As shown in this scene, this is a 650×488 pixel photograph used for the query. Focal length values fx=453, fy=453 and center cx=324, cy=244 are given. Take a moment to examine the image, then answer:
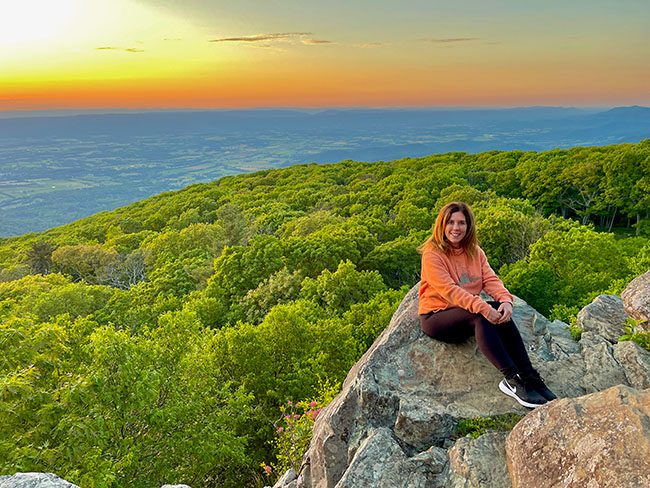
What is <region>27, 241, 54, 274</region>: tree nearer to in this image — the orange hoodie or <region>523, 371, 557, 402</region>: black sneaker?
the orange hoodie

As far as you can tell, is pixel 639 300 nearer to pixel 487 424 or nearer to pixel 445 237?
pixel 445 237

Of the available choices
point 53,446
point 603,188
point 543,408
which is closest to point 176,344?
point 53,446

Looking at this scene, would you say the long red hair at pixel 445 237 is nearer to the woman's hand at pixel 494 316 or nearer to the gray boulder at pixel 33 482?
the woman's hand at pixel 494 316

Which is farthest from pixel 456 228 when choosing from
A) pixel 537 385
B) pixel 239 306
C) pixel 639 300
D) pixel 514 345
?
pixel 239 306

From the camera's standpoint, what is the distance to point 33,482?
8.30 meters

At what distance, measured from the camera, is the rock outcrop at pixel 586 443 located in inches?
243

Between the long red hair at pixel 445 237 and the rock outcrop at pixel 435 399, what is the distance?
1.85 meters

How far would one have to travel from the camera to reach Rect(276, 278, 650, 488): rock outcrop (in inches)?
317

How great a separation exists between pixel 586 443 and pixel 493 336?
2.35 metres

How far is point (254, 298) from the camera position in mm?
35000

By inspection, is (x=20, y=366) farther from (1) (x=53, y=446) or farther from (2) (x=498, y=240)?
(2) (x=498, y=240)

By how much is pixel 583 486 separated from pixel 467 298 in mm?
3646

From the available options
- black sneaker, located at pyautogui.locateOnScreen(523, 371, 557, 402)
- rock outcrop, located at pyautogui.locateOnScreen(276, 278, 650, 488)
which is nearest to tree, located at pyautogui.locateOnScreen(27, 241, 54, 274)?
rock outcrop, located at pyautogui.locateOnScreen(276, 278, 650, 488)

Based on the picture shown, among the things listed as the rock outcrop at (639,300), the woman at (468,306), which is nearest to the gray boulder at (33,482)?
the woman at (468,306)
